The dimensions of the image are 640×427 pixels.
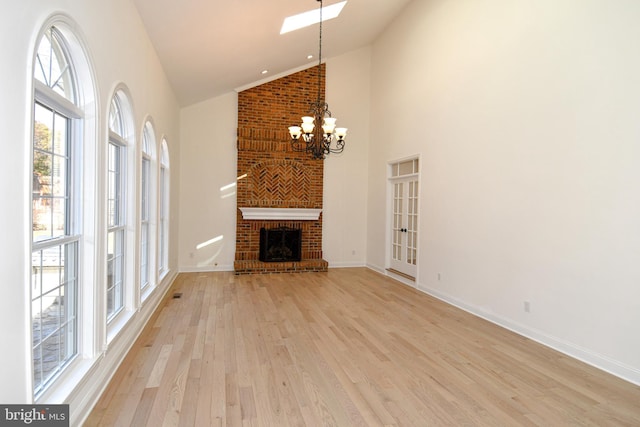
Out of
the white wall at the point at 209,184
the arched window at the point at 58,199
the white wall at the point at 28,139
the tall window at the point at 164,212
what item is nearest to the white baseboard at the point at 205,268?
the white wall at the point at 209,184

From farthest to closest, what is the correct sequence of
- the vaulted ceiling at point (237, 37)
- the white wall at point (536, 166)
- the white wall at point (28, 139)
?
the vaulted ceiling at point (237, 37) < the white wall at point (536, 166) < the white wall at point (28, 139)

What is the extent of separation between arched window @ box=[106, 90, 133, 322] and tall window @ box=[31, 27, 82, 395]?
2.56 feet

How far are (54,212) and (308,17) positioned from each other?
167 inches

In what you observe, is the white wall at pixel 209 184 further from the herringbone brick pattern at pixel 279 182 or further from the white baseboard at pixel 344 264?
the white baseboard at pixel 344 264

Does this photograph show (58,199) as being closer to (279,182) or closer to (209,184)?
(209,184)

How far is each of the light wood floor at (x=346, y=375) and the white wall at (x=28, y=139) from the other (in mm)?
329

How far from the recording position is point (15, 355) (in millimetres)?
1503

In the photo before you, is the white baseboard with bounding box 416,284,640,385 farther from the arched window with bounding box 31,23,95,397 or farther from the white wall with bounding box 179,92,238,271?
the white wall with bounding box 179,92,238,271

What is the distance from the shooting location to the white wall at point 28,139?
4.66 feet

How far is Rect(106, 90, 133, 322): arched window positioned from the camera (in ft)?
10.4

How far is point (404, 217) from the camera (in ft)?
22.2

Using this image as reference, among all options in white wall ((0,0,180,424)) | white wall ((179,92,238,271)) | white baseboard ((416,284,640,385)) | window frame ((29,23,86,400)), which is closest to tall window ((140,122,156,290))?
white wall ((0,0,180,424))

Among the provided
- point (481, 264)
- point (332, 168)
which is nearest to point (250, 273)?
point (332, 168)

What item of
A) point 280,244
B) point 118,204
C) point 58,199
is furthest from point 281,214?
point 58,199
